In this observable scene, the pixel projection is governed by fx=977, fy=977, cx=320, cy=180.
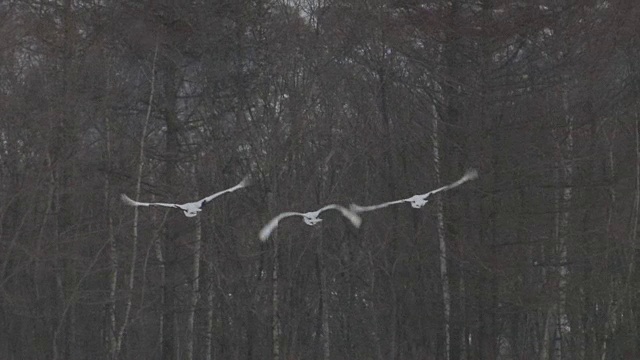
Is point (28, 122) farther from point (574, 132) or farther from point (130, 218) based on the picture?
point (574, 132)

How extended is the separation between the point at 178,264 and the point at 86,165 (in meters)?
2.71

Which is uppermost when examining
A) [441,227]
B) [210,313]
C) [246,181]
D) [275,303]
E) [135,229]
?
[246,181]

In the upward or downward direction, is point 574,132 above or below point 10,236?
above

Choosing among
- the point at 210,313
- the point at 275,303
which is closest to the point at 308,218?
the point at 275,303

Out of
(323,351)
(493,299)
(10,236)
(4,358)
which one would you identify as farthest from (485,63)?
(4,358)

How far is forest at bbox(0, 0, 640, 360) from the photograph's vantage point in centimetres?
1689

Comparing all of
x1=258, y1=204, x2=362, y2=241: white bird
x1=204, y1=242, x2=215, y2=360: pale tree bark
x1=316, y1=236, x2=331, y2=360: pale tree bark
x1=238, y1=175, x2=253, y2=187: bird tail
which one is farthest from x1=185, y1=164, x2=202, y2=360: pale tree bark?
x1=258, y1=204, x2=362, y2=241: white bird

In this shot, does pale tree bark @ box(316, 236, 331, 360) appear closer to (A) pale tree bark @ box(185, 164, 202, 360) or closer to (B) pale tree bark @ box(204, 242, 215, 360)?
(B) pale tree bark @ box(204, 242, 215, 360)

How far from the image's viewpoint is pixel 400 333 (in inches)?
755

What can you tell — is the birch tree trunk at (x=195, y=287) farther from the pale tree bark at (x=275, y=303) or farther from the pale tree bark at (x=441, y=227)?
the pale tree bark at (x=441, y=227)

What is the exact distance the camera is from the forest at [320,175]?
16.9 metres

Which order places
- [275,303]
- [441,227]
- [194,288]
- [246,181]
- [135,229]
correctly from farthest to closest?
[194,288] < [135,229] < [275,303] < [246,181] < [441,227]

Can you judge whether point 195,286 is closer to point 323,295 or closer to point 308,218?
point 323,295

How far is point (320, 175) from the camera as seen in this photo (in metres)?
20.5
